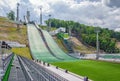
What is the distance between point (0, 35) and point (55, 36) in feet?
81.0

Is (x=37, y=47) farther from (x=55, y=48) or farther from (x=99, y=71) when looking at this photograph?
(x=99, y=71)

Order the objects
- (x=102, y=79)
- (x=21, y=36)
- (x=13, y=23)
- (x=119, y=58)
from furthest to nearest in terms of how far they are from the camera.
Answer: (x=13, y=23)
(x=21, y=36)
(x=119, y=58)
(x=102, y=79)

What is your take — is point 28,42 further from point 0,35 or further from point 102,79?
point 102,79

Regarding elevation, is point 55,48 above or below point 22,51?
above

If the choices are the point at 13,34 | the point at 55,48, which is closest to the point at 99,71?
the point at 55,48

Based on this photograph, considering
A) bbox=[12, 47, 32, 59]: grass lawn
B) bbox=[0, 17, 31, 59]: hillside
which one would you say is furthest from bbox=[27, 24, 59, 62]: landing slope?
bbox=[0, 17, 31, 59]: hillside

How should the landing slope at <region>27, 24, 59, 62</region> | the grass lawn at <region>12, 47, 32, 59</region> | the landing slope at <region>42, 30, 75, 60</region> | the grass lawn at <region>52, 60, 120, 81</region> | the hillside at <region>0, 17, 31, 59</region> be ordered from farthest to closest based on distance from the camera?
the hillside at <region>0, 17, 31, 59</region> → the landing slope at <region>42, 30, 75, 60</region> → the grass lawn at <region>12, 47, 32, 59</region> → the landing slope at <region>27, 24, 59, 62</region> → the grass lawn at <region>52, 60, 120, 81</region>

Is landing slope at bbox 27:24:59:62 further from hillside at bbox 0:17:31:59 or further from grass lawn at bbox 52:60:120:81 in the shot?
grass lawn at bbox 52:60:120:81

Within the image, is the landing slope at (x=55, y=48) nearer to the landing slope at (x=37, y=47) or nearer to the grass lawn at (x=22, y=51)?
the landing slope at (x=37, y=47)

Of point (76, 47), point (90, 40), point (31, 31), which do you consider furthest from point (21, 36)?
point (90, 40)

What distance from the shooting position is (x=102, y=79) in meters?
31.0

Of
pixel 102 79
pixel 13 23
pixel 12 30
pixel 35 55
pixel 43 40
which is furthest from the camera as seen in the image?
pixel 13 23

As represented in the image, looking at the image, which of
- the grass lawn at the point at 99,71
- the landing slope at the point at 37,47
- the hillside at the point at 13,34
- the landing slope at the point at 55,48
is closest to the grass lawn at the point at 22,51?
the hillside at the point at 13,34

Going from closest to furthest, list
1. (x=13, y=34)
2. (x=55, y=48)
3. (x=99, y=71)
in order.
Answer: (x=99, y=71)
(x=55, y=48)
(x=13, y=34)
